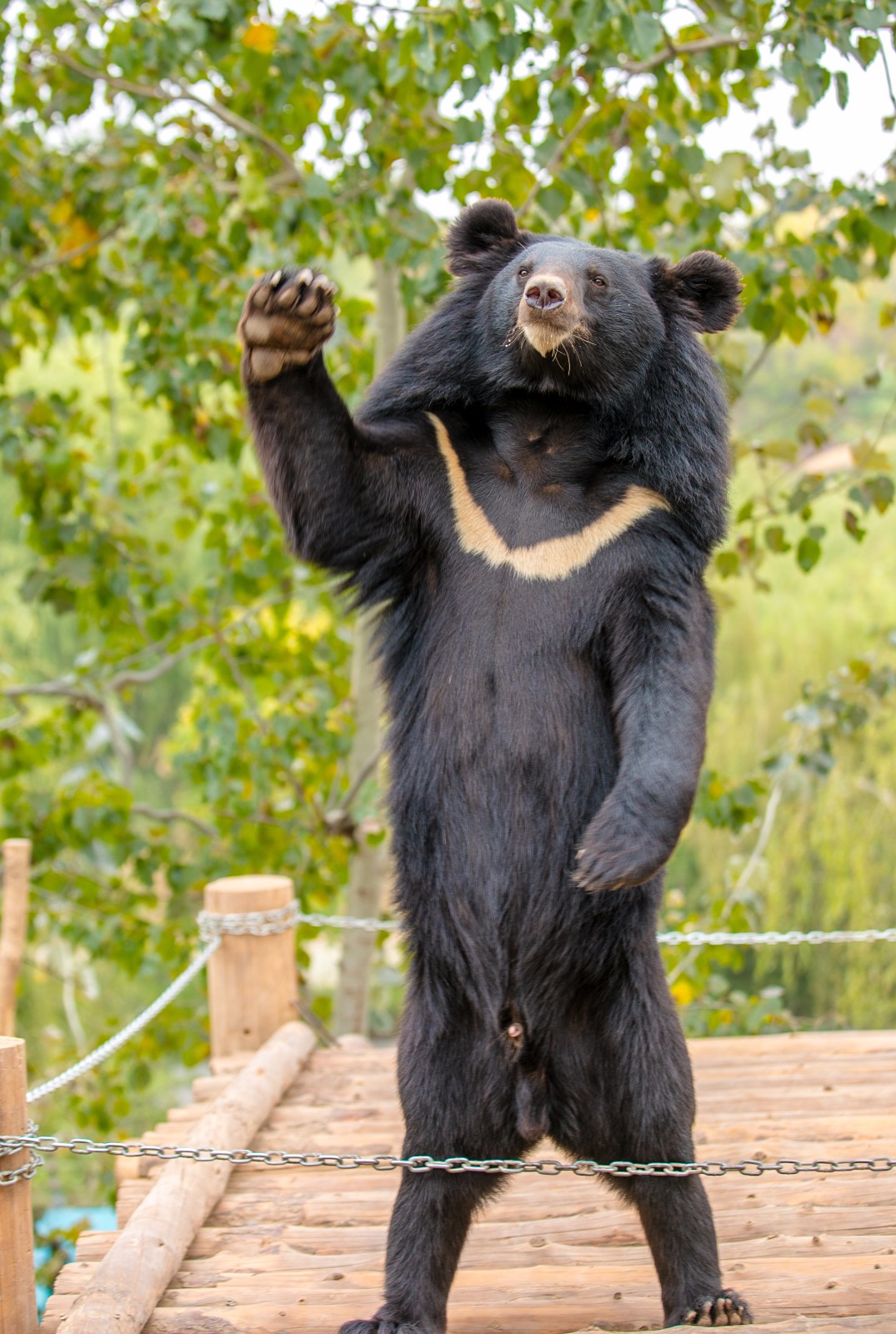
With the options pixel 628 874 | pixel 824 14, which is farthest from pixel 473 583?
pixel 824 14

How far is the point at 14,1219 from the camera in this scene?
6.79 feet

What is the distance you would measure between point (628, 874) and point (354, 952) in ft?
12.0

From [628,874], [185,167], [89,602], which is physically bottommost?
[628,874]

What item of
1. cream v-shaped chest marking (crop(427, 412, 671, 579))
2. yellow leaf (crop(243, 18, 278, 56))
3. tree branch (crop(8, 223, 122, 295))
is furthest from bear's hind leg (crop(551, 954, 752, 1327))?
tree branch (crop(8, 223, 122, 295))

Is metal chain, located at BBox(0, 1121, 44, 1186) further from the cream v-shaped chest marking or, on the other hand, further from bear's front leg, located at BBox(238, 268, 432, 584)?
the cream v-shaped chest marking

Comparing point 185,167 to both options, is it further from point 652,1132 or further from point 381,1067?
point 652,1132

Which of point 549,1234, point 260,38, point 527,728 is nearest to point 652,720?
point 527,728

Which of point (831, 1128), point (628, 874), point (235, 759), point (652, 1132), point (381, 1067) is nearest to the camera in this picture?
point (628, 874)

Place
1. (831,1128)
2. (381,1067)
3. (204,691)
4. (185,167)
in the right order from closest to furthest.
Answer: (831,1128) → (381,1067) → (185,167) → (204,691)

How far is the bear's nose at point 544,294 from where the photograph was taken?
7.17ft

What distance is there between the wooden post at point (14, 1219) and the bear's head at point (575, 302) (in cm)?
138

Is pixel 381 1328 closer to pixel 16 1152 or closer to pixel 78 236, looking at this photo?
pixel 16 1152

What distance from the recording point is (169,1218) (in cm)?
248

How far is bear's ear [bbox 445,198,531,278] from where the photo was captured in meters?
2.50
